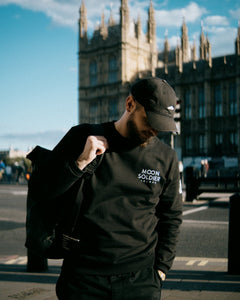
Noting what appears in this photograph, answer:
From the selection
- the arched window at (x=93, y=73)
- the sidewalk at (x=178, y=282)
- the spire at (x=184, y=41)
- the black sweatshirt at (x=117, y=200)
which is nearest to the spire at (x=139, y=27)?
the spire at (x=184, y=41)

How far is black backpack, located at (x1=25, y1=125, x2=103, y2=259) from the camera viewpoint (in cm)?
182

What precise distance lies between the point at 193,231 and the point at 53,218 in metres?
6.89

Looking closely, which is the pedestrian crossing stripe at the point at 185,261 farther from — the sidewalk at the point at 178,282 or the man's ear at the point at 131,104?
the man's ear at the point at 131,104

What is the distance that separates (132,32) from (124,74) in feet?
25.7

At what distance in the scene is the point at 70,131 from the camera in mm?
1891

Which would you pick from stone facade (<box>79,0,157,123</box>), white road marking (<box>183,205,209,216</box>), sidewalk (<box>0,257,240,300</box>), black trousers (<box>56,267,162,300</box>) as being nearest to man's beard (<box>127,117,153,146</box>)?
black trousers (<box>56,267,162,300</box>)

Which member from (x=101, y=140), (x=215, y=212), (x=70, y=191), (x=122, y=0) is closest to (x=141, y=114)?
(x=101, y=140)

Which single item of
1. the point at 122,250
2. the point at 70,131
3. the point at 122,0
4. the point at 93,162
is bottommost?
the point at 122,250

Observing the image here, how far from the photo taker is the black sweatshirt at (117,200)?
1.79m

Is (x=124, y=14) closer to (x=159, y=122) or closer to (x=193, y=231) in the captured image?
(x=193, y=231)

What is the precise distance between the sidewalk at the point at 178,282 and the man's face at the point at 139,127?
7.89ft

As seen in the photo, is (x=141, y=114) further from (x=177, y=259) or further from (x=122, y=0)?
(x=122, y=0)

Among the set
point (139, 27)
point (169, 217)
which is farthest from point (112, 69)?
point (169, 217)

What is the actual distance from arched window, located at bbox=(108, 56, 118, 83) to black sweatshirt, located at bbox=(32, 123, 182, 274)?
1900 inches
